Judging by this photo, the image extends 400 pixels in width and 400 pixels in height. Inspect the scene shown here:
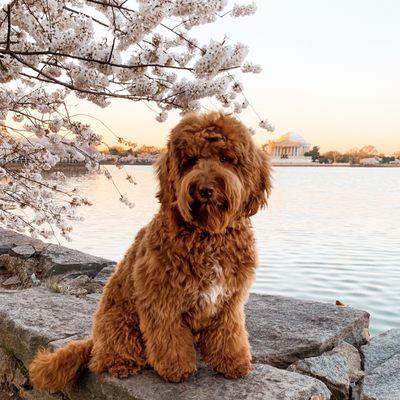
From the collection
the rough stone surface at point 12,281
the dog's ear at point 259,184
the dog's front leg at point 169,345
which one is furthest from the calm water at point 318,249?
the rough stone surface at point 12,281

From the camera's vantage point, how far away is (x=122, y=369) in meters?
2.71

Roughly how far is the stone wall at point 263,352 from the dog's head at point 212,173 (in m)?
0.87

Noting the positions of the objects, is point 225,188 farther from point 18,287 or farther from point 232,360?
point 18,287

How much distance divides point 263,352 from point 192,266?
1047mm

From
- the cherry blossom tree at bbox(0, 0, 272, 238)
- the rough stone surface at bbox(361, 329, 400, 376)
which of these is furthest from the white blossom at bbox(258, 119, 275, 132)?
the rough stone surface at bbox(361, 329, 400, 376)

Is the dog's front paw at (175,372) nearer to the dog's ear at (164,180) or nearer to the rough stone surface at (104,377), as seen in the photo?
the rough stone surface at (104,377)

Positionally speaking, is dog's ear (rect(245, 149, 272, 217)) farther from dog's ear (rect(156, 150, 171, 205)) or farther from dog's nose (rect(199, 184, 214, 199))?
dog's ear (rect(156, 150, 171, 205))

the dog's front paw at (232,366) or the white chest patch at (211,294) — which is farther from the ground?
the white chest patch at (211,294)

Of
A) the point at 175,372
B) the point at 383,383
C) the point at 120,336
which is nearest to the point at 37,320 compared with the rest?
the point at 120,336

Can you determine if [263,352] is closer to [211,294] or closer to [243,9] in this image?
[211,294]

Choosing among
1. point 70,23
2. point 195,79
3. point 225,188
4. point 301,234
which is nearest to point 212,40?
point 195,79

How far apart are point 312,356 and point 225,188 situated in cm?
162

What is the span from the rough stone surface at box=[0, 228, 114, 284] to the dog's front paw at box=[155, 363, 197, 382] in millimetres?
2736

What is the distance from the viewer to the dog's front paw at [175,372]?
260cm
